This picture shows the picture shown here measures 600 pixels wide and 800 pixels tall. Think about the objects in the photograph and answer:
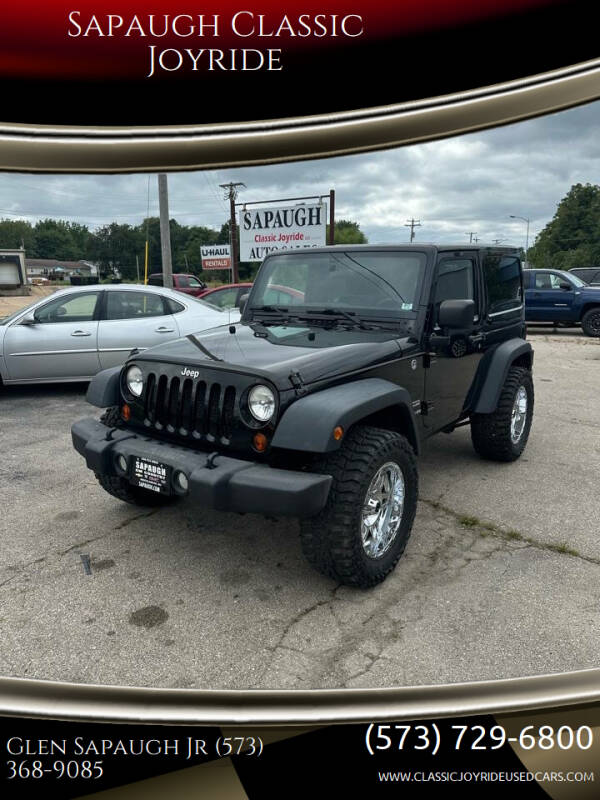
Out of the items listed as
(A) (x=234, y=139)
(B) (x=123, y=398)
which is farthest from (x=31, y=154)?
(B) (x=123, y=398)

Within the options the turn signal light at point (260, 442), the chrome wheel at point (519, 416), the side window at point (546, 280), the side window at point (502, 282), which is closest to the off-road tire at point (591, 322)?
the side window at point (546, 280)

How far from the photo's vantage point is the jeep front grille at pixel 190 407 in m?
2.99

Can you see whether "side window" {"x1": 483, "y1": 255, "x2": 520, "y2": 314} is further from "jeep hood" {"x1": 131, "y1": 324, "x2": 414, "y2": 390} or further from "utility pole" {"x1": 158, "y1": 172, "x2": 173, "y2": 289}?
"utility pole" {"x1": 158, "y1": 172, "x2": 173, "y2": 289}

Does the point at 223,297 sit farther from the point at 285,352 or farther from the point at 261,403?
the point at 261,403

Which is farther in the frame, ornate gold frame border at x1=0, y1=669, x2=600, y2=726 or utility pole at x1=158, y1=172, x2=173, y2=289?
utility pole at x1=158, y1=172, x2=173, y2=289

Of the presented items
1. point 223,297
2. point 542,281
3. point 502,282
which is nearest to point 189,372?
point 502,282

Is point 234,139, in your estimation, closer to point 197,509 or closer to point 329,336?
point 329,336

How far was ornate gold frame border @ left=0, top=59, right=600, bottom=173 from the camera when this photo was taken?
7.72ft

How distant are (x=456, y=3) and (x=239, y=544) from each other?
2884mm

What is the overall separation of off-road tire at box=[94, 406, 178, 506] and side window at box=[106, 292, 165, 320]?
353cm

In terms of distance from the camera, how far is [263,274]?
14.6 feet

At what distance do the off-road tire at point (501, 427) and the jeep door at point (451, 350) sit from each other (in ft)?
1.45

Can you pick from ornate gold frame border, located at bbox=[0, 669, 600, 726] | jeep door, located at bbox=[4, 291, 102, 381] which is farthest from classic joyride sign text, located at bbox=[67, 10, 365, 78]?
jeep door, located at bbox=[4, 291, 102, 381]

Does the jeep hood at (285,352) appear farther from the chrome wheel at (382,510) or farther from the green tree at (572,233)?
the green tree at (572,233)
